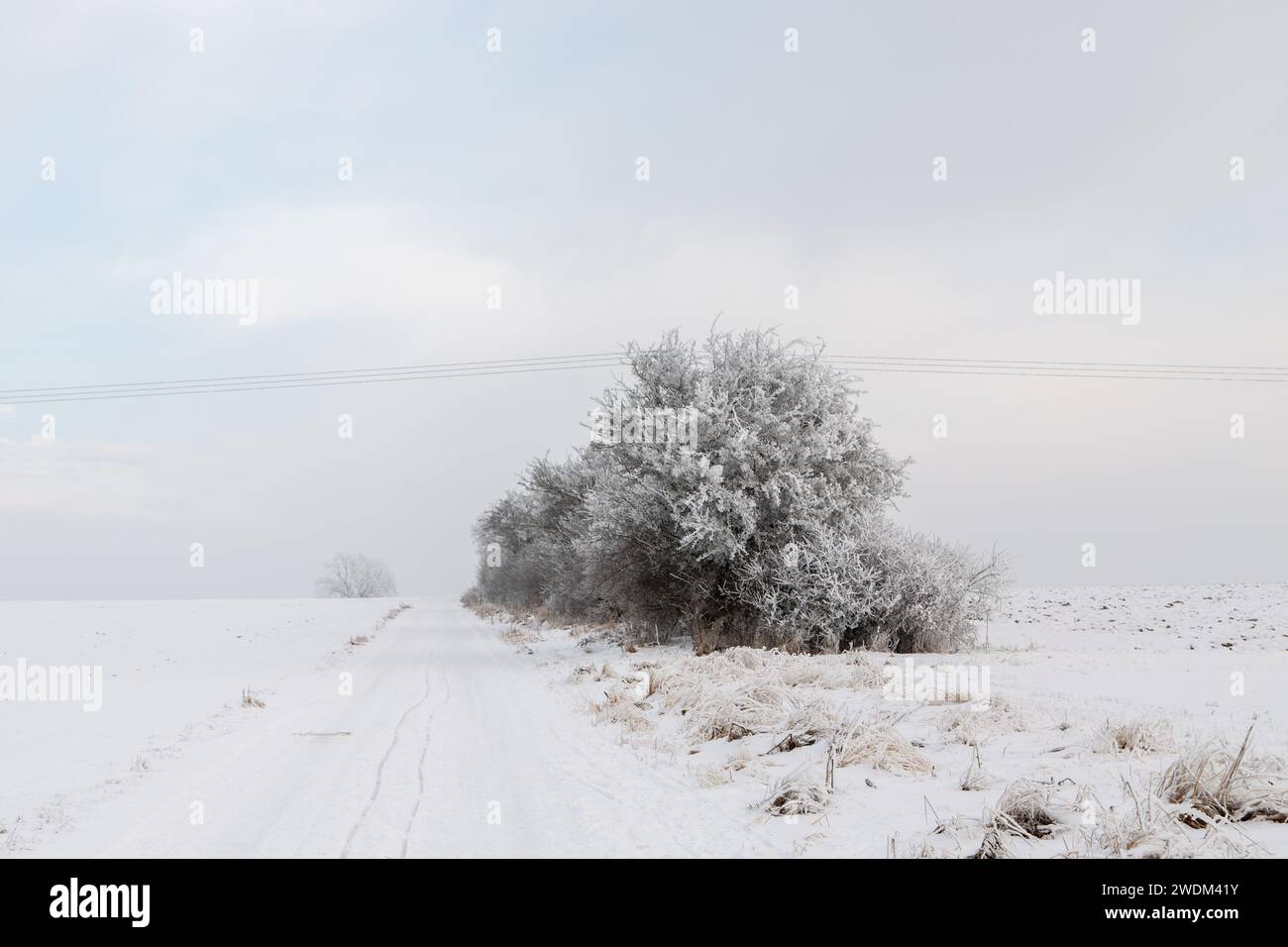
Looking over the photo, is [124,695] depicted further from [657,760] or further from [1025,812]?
[1025,812]

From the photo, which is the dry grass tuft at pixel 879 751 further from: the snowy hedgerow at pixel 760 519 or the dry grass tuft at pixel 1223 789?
the snowy hedgerow at pixel 760 519

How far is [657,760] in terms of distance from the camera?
9.17 m

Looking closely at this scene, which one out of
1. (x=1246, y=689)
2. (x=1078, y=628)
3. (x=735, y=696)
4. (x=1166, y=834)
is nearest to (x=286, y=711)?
(x=735, y=696)

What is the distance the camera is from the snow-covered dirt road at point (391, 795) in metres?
6.04

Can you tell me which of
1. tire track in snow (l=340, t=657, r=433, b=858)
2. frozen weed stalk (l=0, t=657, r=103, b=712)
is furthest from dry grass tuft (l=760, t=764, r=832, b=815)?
frozen weed stalk (l=0, t=657, r=103, b=712)

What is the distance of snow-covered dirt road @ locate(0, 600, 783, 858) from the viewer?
19.8 feet

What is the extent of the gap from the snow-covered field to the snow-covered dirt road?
0.03 meters

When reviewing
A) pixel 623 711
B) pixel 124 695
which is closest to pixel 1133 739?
pixel 623 711

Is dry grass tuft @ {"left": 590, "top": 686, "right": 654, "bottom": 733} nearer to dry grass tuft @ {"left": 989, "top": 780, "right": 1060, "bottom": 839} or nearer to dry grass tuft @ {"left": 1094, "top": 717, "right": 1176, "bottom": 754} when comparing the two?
dry grass tuft @ {"left": 1094, "top": 717, "right": 1176, "bottom": 754}

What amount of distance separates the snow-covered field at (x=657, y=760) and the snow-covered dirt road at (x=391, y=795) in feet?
0.11

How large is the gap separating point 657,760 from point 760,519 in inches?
537

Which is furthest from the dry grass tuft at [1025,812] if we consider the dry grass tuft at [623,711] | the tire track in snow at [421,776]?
the dry grass tuft at [623,711]
